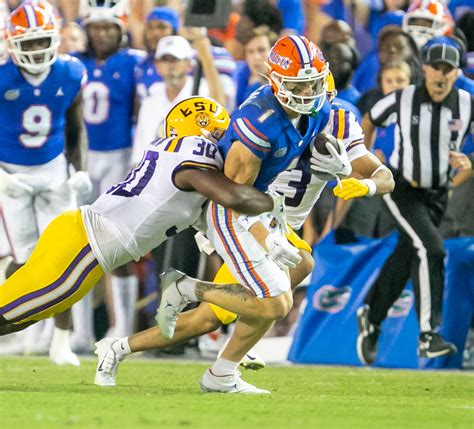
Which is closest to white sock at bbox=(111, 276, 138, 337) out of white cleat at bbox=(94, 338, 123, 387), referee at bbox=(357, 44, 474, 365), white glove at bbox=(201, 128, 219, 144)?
referee at bbox=(357, 44, 474, 365)

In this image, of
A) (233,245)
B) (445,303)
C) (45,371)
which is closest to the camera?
(233,245)

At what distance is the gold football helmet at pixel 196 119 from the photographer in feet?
23.5

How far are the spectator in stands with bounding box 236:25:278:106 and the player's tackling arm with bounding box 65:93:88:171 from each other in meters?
1.21

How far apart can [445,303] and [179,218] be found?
113 inches

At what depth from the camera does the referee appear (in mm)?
8914

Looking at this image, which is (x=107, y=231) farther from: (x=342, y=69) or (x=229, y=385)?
(x=342, y=69)

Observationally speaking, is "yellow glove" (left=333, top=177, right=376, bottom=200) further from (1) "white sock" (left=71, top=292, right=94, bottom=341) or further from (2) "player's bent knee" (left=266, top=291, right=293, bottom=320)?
(1) "white sock" (left=71, top=292, right=94, bottom=341)

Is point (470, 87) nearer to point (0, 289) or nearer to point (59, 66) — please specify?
point (59, 66)

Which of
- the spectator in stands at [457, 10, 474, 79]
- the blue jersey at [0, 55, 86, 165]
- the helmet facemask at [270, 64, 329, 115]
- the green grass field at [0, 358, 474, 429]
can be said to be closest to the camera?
the green grass field at [0, 358, 474, 429]

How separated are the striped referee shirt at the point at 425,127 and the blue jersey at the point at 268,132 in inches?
87.2

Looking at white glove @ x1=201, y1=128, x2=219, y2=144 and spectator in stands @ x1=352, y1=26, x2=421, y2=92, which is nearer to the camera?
white glove @ x1=201, y1=128, x2=219, y2=144

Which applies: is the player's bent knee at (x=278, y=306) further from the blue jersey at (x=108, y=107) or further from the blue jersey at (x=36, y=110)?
the blue jersey at (x=108, y=107)

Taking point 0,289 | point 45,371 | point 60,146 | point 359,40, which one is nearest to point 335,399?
point 0,289

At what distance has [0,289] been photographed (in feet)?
22.4
